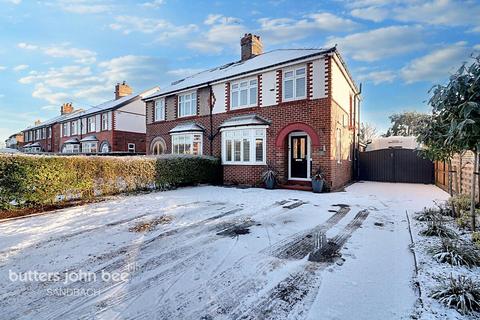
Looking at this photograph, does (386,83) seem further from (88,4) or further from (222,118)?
(88,4)

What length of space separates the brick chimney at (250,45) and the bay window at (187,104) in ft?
15.6

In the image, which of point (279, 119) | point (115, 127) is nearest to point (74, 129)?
point (115, 127)

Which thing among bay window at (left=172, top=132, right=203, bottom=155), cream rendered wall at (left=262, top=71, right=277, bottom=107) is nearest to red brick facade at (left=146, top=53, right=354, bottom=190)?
cream rendered wall at (left=262, top=71, right=277, bottom=107)

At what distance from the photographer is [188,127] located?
15453 mm

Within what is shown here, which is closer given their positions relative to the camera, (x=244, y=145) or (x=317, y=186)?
(x=317, y=186)

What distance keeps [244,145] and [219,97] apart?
3688mm

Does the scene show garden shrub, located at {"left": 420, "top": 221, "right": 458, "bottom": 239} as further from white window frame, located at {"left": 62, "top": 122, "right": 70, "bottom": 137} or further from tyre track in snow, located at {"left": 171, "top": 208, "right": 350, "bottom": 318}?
white window frame, located at {"left": 62, "top": 122, "right": 70, "bottom": 137}

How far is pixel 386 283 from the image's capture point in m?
2.96

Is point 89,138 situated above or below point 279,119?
above

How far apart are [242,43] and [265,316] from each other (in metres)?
18.0

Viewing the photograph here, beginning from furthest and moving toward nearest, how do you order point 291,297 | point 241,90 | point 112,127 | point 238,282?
point 112,127 → point 241,90 → point 238,282 → point 291,297

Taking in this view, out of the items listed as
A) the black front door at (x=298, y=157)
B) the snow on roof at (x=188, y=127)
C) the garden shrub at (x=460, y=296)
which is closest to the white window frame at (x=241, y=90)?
the snow on roof at (x=188, y=127)

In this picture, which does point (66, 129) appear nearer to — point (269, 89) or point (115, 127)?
point (115, 127)

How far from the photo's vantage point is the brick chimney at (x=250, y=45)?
1709 cm
